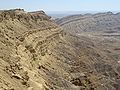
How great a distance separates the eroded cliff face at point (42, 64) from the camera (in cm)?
2062

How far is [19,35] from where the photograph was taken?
1266 inches

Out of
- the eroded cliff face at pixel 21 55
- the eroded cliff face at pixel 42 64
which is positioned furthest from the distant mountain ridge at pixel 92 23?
the eroded cliff face at pixel 21 55

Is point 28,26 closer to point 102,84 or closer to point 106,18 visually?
point 102,84

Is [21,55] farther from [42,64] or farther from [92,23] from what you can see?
[92,23]

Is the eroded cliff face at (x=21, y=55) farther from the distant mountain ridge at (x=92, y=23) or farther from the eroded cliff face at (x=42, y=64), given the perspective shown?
the distant mountain ridge at (x=92, y=23)

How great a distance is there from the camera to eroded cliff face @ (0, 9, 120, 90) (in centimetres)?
2062

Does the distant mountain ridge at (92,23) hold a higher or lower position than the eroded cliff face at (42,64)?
lower

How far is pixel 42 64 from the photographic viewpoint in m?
29.9

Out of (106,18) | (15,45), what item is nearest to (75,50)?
(15,45)

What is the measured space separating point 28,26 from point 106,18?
322 feet

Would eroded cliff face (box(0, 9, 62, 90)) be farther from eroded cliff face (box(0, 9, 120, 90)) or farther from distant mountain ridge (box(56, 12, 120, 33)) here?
distant mountain ridge (box(56, 12, 120, 33))

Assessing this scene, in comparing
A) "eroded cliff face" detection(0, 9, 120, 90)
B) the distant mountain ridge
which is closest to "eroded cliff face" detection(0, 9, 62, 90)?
"eroded cliff face" detection(0, 9, 120, 90)

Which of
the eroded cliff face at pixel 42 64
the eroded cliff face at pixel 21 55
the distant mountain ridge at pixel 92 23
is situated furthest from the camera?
the distant mountain ridge at pixel 92 23

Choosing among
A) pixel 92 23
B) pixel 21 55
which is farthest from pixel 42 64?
pixel 92 23
